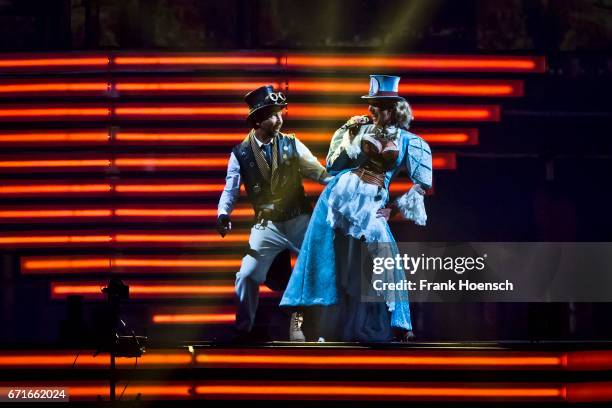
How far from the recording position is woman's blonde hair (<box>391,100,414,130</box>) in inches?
340

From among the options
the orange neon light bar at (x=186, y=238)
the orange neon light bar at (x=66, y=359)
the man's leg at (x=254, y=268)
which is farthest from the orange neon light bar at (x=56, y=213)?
the orange neon light bar at (x=66, y=359)

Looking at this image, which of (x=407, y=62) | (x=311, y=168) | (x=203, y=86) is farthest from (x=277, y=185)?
(x=407, y=62)

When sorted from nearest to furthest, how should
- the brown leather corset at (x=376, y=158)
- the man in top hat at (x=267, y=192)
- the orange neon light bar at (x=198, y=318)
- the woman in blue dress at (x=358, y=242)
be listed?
the woman in blue dress at (x=358, y=242), the brown leather corset at (x=376, y=158), the man in top hat at (x=267, y=192), the orange neon light bar at (x=198, y=318)

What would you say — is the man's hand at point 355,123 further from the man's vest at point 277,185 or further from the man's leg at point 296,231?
the man's leg at point 296,231

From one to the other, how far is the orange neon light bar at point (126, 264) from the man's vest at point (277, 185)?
0.68 m

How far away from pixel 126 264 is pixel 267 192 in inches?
58.0

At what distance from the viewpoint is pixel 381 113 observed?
339 inches

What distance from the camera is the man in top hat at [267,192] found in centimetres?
848

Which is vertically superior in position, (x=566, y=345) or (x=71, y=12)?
(x=71, y=12)

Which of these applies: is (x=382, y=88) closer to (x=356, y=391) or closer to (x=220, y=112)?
(x=220, y=112)

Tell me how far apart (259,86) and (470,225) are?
2.59 meters

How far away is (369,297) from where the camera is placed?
325 inches

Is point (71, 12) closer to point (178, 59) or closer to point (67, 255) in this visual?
point (178, 59)

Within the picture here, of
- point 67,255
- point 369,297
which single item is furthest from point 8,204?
point 369,297
